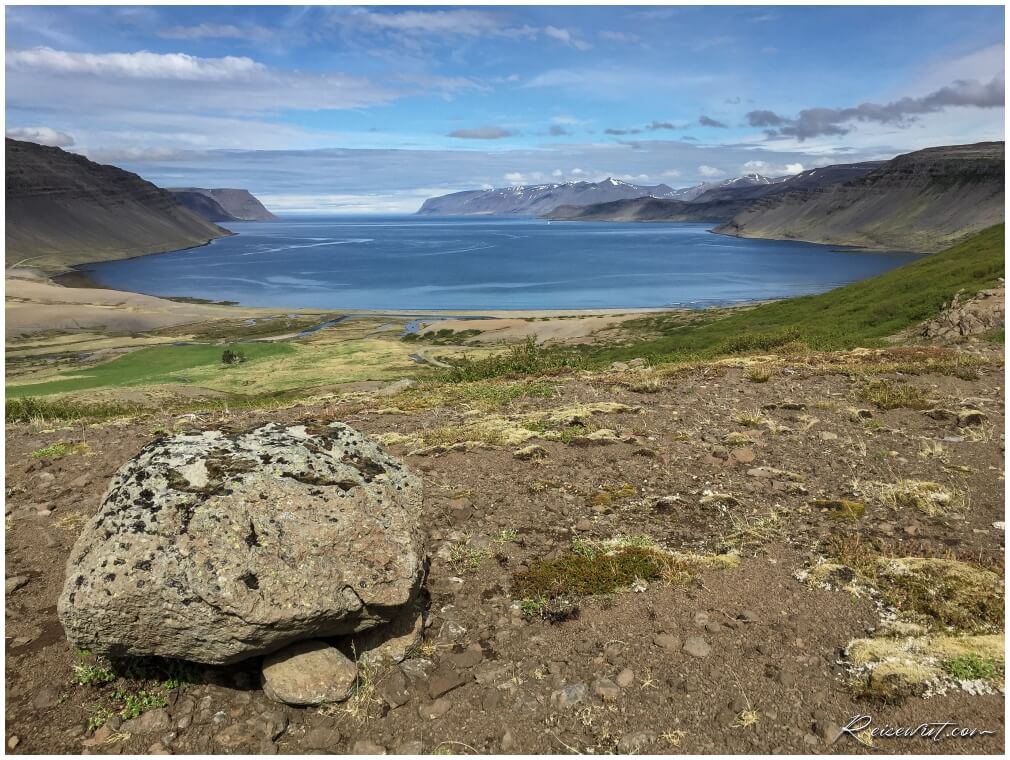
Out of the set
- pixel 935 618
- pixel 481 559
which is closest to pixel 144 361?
pixel 481 559

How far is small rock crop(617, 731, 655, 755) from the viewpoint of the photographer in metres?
5.70

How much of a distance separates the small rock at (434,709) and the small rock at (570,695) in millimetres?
1039

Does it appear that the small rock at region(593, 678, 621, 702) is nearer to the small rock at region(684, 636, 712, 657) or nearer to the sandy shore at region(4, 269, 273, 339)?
the small rock at region(684, 636, 712, 657)

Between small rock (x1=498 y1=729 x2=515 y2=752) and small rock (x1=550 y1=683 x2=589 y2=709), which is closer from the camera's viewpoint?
small rock (x1=498 y1=729 x2=515 y2=752)

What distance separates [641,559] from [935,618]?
3.30 meters

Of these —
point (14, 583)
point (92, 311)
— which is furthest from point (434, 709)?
point (92, 311)

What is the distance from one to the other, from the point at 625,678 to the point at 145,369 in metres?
66.0

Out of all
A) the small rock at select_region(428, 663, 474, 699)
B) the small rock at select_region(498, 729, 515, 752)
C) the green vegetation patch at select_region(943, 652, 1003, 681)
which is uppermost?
the green vegetation patch at select_region(943, 652, 1003, 681)

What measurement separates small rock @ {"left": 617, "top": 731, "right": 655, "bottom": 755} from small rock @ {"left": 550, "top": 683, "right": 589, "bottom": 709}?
59 cm

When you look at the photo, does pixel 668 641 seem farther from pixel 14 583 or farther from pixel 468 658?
pixel 14 583

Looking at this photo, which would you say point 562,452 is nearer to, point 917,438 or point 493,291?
point 917,438

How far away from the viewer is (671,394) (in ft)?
59.5

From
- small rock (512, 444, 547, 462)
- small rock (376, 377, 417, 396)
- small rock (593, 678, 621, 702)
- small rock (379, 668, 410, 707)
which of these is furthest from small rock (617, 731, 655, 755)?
small rock (376, 377, 417, 396)

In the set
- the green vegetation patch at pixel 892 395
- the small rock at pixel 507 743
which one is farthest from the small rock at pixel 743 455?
the small rock at pixel 507 743
